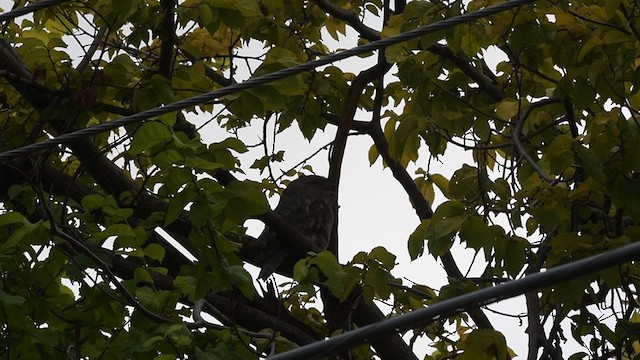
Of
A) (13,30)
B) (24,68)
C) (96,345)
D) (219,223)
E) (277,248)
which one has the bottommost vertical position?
(96,345)

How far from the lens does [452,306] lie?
1.96 m

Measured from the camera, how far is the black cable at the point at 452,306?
6.21 feet

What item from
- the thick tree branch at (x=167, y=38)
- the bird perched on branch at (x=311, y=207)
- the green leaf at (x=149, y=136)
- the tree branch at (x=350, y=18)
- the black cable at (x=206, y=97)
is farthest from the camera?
the bird perched on branch at (x=311, y=207)

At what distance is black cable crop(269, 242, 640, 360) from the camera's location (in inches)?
74.5

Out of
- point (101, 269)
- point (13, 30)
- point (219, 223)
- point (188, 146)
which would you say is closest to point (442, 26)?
point (188, 146)

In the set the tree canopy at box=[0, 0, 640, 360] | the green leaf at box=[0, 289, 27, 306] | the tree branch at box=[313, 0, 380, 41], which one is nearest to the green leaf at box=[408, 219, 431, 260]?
the tree canopy at box=[0, 0, 640, 360]

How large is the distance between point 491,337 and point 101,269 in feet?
5.18

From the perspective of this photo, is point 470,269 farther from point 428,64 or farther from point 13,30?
point 13,30

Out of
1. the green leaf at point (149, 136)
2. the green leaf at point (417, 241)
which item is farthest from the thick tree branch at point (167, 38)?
the green leaf at point (417, 241)

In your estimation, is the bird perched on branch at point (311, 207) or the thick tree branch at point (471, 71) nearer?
the thick tree branch at point (471, 71)

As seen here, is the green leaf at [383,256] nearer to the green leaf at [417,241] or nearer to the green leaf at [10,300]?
the green leaf at [417,241]

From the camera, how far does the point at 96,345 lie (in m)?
3.92

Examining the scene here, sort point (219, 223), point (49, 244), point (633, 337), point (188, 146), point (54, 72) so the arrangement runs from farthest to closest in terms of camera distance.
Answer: point (54, 72)
point (633, 337)
point (49, 244)
point (219, 223)
point (188, 146)

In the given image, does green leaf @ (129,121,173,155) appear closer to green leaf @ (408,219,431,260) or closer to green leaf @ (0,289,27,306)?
green leaf @ (0,289,27,306)
